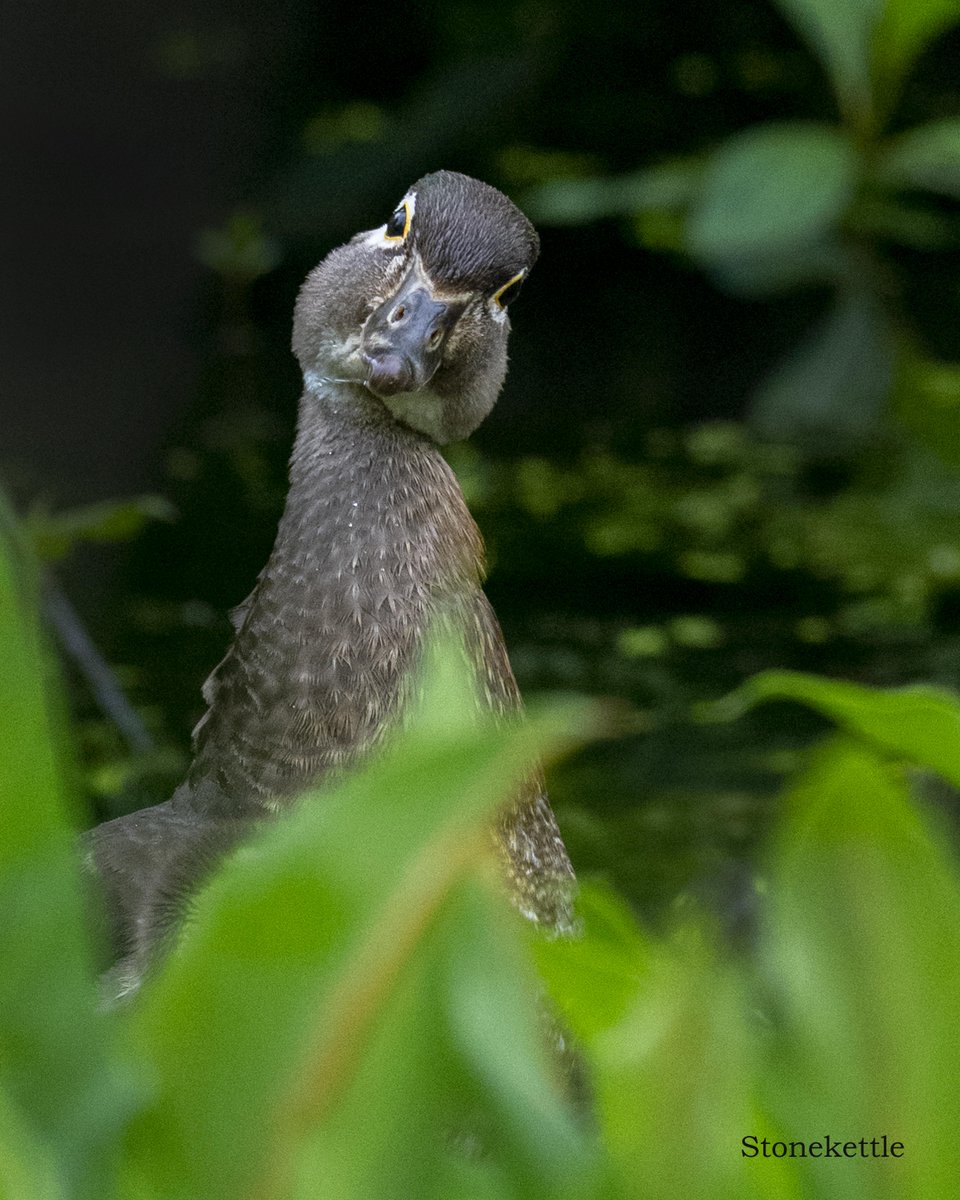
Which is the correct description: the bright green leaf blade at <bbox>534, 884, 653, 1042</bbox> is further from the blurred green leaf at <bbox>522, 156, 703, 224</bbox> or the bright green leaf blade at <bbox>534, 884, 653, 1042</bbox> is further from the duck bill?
the blurred green leaf at <bbox>522, 156, 703, 224</bbox>

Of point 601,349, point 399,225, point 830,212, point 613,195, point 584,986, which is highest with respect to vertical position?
point 399,225

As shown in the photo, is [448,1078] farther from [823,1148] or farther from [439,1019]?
[823,1148]

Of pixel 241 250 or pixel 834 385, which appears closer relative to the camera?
pixel 834 385

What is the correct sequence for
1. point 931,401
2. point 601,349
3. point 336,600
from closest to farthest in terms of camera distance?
point 336,600 → point 931,401 → point 601,349

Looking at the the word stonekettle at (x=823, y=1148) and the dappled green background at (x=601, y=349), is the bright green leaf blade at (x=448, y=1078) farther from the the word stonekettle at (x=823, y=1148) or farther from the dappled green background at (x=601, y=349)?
the dappled green background at (x=601, y=349)

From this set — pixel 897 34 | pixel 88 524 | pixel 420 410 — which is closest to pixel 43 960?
pixel 420 410

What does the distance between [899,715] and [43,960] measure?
0.25 metres

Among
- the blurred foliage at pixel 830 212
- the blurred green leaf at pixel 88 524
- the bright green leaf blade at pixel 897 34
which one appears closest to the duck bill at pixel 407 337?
the blurred green leaf at pixel 88 524

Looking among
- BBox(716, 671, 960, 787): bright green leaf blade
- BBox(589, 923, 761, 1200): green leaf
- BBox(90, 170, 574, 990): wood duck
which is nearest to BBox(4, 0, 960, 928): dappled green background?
BBox(90, 170, 574, 990): wood duck

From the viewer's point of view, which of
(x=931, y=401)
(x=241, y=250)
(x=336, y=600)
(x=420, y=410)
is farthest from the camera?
(x=241, y=250)

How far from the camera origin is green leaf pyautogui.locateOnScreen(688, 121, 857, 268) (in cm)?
313

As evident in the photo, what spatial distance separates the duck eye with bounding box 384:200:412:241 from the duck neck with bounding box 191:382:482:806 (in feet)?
0.43

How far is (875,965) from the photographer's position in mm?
484

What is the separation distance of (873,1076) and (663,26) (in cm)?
387
